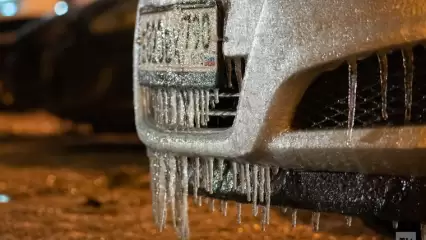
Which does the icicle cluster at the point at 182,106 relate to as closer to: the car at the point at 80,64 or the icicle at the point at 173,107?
the icicle at the point at 173,107

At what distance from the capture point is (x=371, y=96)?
146cm

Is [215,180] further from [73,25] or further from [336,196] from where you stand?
[73,25]

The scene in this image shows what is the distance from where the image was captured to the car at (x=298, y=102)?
138 centimetres

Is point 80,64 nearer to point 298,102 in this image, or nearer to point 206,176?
point 206,176

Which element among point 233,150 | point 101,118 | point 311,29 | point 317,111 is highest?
point 311,29

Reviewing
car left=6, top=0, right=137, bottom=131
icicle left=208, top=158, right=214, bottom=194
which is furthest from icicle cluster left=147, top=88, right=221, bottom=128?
car left=6, top=0, right=137, bottom=131

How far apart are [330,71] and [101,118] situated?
3.54m

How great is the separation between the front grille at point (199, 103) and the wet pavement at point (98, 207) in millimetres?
379

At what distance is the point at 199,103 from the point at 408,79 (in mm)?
588

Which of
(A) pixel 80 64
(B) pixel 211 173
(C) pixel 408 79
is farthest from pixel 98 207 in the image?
(C) pixel 408 79

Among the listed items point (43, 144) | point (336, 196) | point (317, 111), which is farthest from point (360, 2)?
point (43, 144)

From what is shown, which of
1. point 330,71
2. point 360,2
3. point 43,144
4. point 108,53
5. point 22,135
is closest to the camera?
point 360,2

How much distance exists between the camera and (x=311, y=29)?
56.4 inches

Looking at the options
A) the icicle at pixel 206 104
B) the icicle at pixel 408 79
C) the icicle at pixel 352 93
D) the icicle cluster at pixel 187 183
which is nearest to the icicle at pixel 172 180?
the icicle cluster at pixel 187 183
